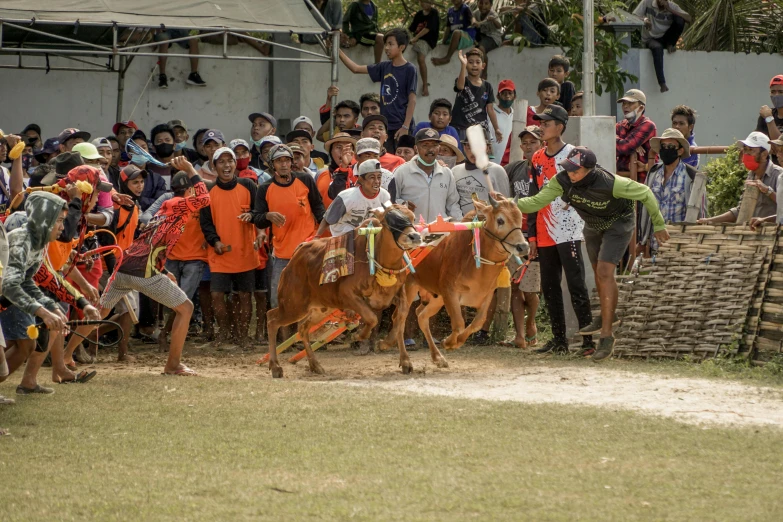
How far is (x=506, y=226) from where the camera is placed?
1152cm

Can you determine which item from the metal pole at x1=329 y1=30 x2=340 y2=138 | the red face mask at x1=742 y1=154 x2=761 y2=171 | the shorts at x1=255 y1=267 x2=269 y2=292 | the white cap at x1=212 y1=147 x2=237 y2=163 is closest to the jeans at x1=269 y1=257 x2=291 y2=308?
the shorts at x1=255 y1=267 x2=269 y2=292

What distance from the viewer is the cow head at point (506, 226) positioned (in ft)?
37.6

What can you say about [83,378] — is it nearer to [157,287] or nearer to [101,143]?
[157,287]

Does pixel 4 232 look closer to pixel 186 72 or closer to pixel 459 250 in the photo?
pixel 459 250

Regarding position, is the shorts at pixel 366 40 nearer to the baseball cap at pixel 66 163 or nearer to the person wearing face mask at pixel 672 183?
the person wearing face mask at pixel 672 183

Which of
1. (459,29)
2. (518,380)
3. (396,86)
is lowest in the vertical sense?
(518,380)

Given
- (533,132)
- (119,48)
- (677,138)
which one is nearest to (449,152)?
(533,132)

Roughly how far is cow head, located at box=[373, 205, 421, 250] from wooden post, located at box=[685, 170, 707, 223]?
393cm

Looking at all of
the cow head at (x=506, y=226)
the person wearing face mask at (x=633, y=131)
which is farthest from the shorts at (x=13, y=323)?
the person wearing face mask at (x=633, y=131)

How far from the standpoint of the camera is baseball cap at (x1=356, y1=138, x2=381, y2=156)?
1296 centimetres

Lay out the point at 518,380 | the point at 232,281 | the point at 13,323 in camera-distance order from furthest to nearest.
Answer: the point at 232,281 < the point at 518,380 < the point at 13,323

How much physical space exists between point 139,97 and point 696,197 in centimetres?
845

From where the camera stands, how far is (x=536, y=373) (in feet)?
37.2

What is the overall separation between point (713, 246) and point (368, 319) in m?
3.81
